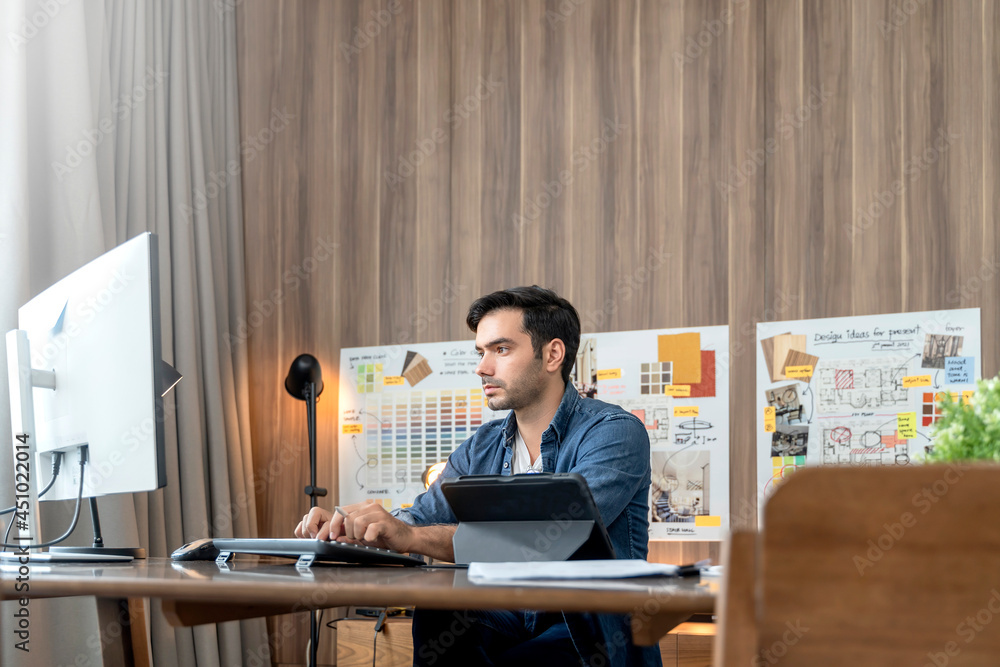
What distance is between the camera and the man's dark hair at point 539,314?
7.72 feet

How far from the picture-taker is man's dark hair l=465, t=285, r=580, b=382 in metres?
2.35

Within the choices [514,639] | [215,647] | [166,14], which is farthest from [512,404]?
[166,14]

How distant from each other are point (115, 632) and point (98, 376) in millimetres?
448

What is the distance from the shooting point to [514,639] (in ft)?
6.06

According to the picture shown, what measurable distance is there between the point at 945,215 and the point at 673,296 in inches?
33.9

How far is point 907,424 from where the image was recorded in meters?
2.84
